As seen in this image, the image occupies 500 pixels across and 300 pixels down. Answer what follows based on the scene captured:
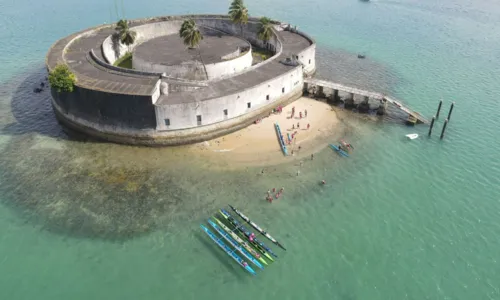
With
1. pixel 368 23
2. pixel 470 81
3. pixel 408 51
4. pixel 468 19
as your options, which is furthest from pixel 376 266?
pixel 468 19

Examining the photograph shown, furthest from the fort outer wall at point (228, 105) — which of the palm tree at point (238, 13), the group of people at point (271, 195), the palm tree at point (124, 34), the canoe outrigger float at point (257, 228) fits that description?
the palm tree at point (124, 34)

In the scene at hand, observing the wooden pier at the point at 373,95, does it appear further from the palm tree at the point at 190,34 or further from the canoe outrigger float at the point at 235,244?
the canoe outrigger float at the point at 235,244

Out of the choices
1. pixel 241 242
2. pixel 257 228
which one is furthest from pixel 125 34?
pixel 241 242

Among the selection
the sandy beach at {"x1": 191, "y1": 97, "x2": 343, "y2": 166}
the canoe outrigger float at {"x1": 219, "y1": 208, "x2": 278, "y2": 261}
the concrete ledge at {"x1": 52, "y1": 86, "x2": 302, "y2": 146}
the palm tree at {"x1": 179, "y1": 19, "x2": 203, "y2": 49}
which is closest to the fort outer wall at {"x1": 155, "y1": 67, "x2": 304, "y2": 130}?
the concrete ledge at {"x1": 52, "y1": 86, "x2": 302, "y2": 146}

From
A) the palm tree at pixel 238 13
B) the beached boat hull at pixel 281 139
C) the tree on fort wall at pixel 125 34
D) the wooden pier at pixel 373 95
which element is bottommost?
the beached boat hull at pixel 281 139

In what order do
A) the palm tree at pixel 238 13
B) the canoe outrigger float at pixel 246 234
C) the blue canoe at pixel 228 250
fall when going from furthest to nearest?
the palm tree at pixel 238 13 < the canoe outrigger float at pixel 246 234 < the blue canoe at pixel 228 250

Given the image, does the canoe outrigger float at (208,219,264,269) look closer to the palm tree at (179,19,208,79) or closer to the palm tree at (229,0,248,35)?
the palm tree at (179,19,208,79)

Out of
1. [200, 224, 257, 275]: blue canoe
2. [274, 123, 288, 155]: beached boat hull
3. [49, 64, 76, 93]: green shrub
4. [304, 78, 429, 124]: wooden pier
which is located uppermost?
[49, 64, 76, 93]: green shrub

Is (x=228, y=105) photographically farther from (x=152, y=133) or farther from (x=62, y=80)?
(x=62, y=80)
